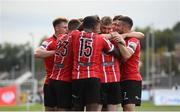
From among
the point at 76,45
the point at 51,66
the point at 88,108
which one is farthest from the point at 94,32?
the point at 51,66

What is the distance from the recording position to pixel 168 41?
12238 centimetres

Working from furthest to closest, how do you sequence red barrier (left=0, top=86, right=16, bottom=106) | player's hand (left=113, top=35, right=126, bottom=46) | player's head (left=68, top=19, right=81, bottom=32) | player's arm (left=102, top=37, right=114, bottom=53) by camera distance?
red barrier (left=0, top=86, right=16, bottom=106)
player's head (left=68, top=19, right=81, bottom=32)
player's hand (left=113, top=35, right=126, bottom=46)
player's arm (left=102, top=37, right=114, bottom=53)

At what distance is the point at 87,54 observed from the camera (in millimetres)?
10945

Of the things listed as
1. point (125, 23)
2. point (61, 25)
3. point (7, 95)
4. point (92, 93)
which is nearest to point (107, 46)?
point (92, 93)

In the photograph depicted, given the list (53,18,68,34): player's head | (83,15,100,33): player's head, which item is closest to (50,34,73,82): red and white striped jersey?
(83,15,100,33): player's head

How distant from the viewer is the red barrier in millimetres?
33750

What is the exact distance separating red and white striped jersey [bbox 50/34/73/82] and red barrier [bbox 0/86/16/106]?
2238cm

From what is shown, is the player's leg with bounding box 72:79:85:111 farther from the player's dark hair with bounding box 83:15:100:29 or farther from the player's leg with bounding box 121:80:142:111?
the player's leg with bounding box 121:80:142:111

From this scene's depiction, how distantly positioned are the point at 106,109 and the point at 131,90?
750mm

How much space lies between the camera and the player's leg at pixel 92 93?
1090cm

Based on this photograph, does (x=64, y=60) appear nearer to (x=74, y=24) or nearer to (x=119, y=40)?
(x=74, y=24)

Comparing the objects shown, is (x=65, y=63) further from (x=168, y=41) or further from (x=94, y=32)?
(x=168, y=41)

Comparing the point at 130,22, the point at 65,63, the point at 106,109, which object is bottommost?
the point at 106,109

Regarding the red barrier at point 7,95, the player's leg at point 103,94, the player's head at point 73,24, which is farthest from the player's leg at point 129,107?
the red barrier at point 7,95
